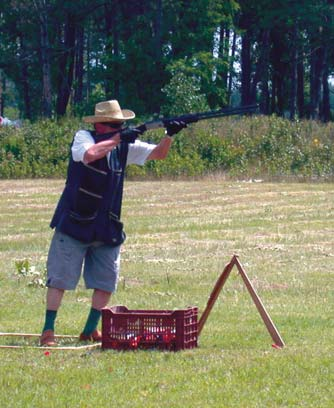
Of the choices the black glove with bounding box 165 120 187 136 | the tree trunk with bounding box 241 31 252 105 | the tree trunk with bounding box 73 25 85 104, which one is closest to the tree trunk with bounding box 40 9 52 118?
the tree trunk with bounding box 73 25 85 104

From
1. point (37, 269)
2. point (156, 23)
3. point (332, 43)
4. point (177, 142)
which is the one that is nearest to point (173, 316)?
point (37, 269)

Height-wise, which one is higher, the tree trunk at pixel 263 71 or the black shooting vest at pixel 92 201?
the tree trunk at pixel 263 71

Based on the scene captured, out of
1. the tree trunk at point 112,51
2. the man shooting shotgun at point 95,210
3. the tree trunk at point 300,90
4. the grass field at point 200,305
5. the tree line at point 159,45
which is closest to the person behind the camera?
the grass field at point 200,305

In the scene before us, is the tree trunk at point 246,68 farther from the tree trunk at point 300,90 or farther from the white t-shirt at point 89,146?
the white t-shirt at point 89,146

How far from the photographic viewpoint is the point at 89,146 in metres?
8.27

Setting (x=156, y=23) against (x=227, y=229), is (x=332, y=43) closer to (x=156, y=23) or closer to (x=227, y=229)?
(x=156, y=23)

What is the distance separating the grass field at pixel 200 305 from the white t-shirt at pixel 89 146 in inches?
62.1

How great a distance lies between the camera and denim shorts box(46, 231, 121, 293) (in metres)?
8.55

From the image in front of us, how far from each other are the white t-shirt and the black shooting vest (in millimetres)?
96

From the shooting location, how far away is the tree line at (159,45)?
178ft

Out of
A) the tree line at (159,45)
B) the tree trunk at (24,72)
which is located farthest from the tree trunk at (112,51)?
the tree trunk at (24,72)

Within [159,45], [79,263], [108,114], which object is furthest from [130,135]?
[159,45]

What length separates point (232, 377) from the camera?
7.20 meters

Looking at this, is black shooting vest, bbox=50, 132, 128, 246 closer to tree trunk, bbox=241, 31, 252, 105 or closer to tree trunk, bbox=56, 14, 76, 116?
tree trunk, bbox=56, 14, 76, 116
